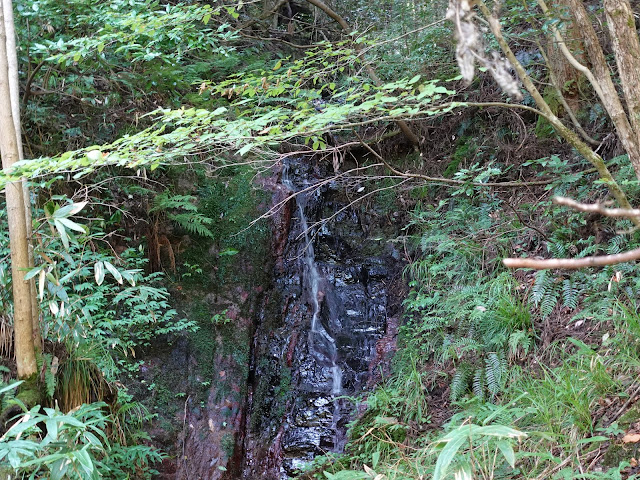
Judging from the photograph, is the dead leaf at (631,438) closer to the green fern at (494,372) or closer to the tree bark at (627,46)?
the green fern at (494,372)

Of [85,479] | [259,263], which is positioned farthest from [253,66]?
[85,479]

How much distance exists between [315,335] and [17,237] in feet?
14.0

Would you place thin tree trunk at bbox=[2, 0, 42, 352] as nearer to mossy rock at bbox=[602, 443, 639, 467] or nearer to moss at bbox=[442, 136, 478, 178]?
mossy rock at bbox=[602, 443, 639, 467]

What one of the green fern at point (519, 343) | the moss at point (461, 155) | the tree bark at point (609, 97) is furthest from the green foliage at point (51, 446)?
the moss at point (461, 155)

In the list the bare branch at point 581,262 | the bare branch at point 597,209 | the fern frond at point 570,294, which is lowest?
the fern frond at point 570,294

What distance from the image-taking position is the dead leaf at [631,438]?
118 inches

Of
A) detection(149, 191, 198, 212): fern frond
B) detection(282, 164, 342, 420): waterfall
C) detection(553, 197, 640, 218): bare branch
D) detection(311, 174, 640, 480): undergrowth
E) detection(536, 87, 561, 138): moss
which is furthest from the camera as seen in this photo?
detection(149, 191, 198, 212): fern frond

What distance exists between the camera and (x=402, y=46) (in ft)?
28.8

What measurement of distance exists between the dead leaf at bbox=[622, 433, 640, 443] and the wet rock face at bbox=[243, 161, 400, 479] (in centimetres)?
338

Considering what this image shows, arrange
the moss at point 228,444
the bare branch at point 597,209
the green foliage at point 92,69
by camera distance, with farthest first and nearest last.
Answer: the moss at point 228,444 → the green foliage at point 92,69 → the bare branch at point 597,209

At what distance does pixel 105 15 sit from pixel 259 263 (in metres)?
3.91

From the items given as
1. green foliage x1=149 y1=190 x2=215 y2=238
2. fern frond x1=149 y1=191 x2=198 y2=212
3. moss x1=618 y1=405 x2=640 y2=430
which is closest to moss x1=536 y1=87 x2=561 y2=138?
moss x1=618 y1=405 x2=640 y2=430

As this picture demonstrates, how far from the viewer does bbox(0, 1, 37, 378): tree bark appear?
11.7ft

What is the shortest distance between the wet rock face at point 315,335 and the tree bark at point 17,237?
9.52 feet
